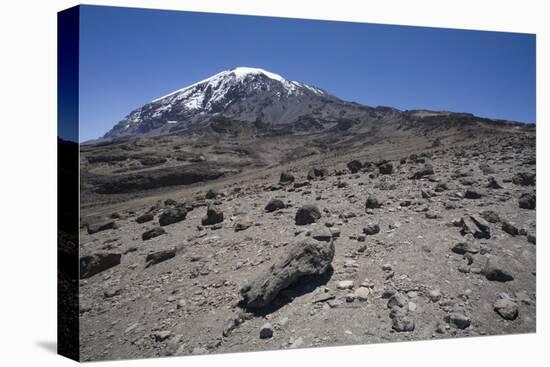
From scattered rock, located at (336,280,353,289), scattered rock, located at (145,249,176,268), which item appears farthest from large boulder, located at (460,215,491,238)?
scattered rock, located at (145,249,176,268)

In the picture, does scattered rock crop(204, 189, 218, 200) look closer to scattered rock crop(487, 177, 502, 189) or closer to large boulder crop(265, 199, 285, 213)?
large boulder crop(265, 199, 285, 213)

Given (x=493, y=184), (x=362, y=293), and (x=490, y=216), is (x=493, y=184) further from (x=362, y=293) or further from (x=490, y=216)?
(x=362, y=293)

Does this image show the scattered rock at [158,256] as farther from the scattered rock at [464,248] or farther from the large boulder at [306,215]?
the scattered rock at [464,248]

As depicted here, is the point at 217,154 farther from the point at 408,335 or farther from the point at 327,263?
the point at 408,335

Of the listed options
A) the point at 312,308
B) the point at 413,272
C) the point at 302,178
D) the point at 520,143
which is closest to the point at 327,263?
the point at 312,308

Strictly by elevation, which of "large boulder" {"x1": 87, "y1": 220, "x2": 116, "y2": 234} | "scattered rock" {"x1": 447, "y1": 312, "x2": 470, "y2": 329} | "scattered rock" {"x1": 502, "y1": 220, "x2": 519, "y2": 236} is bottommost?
"scattered rock" {"x1": 447, "y1": 312, "x2": 470, "y2": 329}

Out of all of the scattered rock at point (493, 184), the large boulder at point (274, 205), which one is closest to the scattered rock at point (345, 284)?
the large boulder at point (274, 205)
